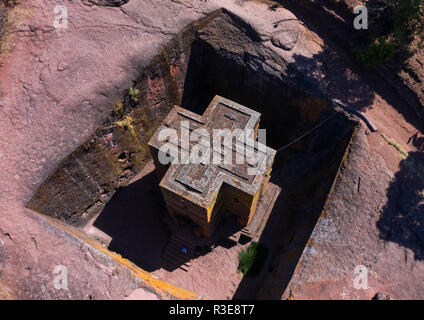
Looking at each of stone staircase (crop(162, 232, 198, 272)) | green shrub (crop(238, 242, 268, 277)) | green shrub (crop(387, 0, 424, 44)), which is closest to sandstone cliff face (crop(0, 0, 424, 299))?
green shrub (crop(238, 242, 268, 277))

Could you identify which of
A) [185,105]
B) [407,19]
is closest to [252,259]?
[185,105]

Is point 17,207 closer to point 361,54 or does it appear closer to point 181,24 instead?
point 181,24

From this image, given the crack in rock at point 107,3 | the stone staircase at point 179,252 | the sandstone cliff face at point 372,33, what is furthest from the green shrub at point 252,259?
the crack in rock at point 107,3

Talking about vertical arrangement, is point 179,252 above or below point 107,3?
below

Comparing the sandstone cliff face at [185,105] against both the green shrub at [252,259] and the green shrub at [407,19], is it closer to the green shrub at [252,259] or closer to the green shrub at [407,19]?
→ the green shrub at [252,259]

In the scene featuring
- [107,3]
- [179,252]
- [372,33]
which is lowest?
[179,252]

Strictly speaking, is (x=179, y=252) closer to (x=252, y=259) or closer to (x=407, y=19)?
(x=252, y=259)

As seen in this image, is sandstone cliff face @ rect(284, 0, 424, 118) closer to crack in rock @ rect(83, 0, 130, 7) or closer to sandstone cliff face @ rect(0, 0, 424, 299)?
sandstone cliff face @ rect(0, 0, 424, 299)

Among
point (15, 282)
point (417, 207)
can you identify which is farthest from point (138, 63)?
point (417, 207)
